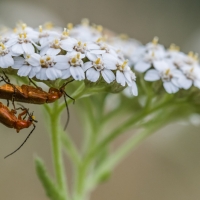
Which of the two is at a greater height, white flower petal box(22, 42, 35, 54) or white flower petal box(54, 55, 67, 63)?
white flower petal box(22, 42, 35, 54)

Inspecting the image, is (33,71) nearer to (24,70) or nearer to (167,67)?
(24,70)

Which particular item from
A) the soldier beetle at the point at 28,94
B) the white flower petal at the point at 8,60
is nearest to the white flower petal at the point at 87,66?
the soldier beetle at the point at 28,94

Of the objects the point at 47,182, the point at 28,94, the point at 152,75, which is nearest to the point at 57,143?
the point at 47,182

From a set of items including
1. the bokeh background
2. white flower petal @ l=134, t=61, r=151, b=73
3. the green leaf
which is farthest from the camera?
the bokeh background

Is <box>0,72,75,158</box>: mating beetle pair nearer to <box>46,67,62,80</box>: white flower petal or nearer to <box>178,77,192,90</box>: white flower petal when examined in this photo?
<box>46,67,62,80</box>: white flower petal

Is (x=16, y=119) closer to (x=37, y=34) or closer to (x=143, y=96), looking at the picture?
(x=37, y=34)

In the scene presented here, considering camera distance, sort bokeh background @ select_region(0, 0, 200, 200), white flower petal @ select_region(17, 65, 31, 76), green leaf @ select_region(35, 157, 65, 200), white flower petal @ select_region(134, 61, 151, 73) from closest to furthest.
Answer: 1. white flower petal @ select_region(17, 65, 31, 76)
2. green leaf @ select_region(35, 157, 65, 200)
3. white flower petal @ select_region(134, 61, 151, 73)
4. bokeh background @ select_region(0, 0, 200, 200)

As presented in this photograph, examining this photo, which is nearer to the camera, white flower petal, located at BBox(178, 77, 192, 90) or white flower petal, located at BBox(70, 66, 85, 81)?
white flower petal, located at BBox(70, 66, 85, 81)

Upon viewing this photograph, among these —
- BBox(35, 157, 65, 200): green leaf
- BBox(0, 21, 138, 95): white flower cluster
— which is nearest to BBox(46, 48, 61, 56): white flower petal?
BBox(0, 21, 138, 95): white flower cluster

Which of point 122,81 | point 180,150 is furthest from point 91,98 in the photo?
point 180,150
